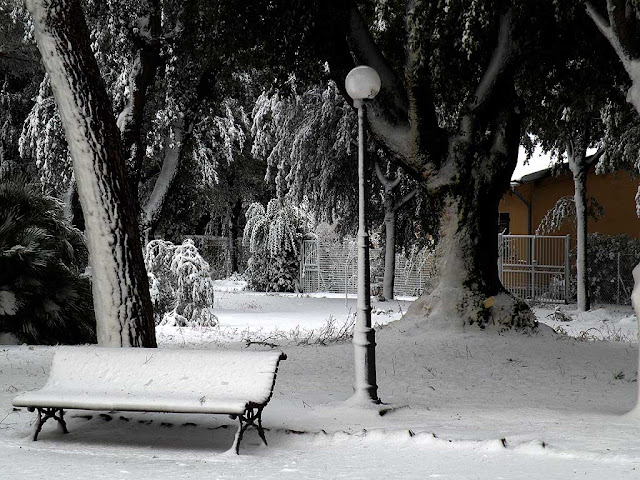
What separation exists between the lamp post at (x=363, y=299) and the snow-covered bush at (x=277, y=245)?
71.5ft

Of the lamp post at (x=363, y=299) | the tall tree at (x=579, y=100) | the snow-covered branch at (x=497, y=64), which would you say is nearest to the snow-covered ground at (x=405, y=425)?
the lamp post at (x=363, y=299)

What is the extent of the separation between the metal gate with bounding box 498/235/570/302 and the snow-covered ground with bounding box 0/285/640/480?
12219mm

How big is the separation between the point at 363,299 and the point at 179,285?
10114mm

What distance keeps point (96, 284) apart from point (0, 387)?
1755 mm

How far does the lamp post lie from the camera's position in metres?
8.02

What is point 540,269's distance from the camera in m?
25.0

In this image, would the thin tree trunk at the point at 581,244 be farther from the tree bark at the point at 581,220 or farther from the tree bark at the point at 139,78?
the tree bark at the point at 139,78

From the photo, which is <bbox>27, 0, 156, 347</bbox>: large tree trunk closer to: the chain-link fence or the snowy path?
the snowy path

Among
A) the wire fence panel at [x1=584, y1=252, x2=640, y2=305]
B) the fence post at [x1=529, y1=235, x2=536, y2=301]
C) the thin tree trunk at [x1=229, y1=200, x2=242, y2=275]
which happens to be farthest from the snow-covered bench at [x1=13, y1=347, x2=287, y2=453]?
the thin tree trunk at [x1=229, y1=200, x2=242, y2=275]

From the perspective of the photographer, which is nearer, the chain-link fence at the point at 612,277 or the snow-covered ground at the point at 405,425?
Answer: the snow-covered ground at the point at 405,425

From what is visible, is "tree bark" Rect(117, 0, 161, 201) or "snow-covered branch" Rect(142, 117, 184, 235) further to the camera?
"snow-covered branch" Rect(142, 117, 184, 235)

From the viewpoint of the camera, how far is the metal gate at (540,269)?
960 inches

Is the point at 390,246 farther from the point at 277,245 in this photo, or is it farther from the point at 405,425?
the point at 405,425

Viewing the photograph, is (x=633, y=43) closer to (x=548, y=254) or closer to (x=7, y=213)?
(x=7, y=213)
